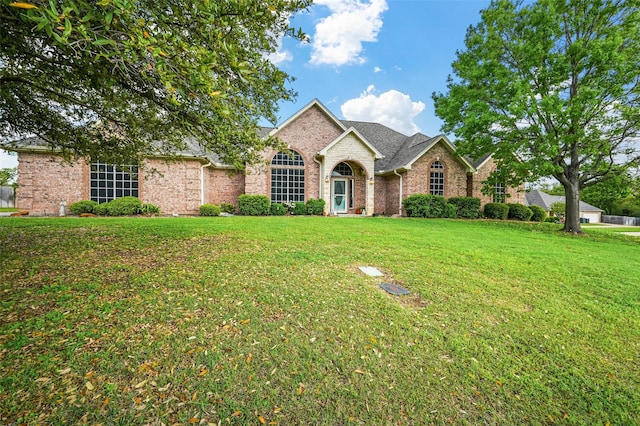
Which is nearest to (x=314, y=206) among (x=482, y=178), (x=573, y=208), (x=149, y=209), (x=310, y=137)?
(x=310, y=137)

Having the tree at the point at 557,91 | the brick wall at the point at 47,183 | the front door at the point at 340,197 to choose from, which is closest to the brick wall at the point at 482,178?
the tree at the point at 557,91

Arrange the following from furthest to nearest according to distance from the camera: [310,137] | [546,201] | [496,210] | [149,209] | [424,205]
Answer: [546,201] < [496,210] < [310,137] < [424,205] < [149,209]

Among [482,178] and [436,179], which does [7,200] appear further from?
[482,178]

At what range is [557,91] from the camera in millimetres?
11359

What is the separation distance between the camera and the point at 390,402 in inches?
84.7

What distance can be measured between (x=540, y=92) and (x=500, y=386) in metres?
14.0

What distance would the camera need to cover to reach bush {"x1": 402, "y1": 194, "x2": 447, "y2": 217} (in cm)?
1689

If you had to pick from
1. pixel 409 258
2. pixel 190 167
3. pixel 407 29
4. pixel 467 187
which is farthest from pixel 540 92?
pixel 190 167

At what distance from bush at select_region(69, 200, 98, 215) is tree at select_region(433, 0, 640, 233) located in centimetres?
1886

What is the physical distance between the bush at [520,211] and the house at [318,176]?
935mm

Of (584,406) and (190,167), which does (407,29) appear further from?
(584,406)

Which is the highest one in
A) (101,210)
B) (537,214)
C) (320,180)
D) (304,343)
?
(320,180)

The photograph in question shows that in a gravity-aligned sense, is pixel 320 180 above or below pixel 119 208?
above

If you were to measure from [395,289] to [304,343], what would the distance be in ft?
6.48
